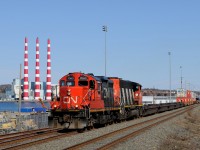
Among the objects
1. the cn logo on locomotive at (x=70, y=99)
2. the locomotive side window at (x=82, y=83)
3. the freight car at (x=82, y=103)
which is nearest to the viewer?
the freight car at (x=82, y=103)

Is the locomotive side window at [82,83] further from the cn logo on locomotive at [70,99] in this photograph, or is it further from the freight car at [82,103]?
the cn logo on locomotive at [70,99]

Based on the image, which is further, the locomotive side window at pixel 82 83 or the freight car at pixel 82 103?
the locomotive side window at pixel 82 83

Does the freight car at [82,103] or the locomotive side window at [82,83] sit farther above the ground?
the locomotive side window at [82,83]

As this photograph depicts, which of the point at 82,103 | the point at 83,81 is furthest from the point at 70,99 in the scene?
the point at 83,81

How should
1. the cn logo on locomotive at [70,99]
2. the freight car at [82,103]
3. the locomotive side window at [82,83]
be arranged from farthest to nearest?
the locomotive side window at [82,83] → the cn logo on locomotive at [70,99] → the freight car at [82,103]

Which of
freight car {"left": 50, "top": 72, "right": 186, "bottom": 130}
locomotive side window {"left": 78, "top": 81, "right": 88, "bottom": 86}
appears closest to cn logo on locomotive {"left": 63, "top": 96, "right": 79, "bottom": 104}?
freight car {"left": 50, "top": 72, "right": 186, "bottom": 130}

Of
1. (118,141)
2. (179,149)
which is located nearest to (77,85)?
(118,141)

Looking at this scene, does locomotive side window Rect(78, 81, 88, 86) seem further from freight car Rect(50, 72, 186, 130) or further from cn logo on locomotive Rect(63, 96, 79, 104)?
cn logo on locomotive Rect(63, 96, 79, 104)

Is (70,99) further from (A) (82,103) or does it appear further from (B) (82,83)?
(B) (82,83)

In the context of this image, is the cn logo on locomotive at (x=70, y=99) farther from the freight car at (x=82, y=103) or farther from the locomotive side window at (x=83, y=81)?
the locomotive side window at (x=83, y=81)

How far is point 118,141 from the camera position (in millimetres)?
17281

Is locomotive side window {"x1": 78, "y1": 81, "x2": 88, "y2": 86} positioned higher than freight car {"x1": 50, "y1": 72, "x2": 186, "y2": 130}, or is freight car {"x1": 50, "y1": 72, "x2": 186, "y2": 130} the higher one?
locomotive side window {"x1": 78, "y1": 81, "x2": 88, "y2": 86}

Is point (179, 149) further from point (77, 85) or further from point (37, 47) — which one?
point (37, 47)

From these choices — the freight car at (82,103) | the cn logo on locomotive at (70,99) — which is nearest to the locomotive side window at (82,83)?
the freight car at (82,103)
